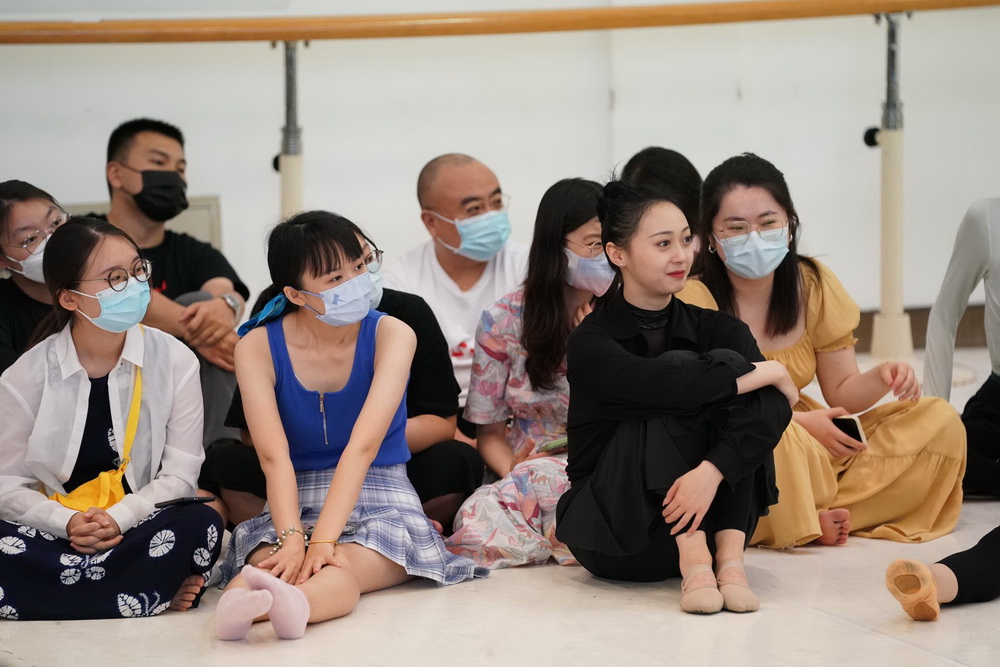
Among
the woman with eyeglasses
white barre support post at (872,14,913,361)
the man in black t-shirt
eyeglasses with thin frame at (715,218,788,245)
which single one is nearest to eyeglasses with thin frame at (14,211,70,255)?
the woman with eyeglasses

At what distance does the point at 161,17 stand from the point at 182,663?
297cm

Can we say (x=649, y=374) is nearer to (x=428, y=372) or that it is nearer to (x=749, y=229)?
(x=749, y=229)

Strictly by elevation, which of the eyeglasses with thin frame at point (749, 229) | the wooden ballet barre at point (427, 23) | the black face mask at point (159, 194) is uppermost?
the wooden ballet barre at point (427, 23)

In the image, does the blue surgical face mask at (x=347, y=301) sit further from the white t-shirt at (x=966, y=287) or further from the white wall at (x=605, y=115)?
the white wall at (x=605, y=115)

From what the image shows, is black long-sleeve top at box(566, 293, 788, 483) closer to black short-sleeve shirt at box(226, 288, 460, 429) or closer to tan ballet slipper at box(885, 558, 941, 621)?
tan ballet slipper at box(885, 558, 941, 621)

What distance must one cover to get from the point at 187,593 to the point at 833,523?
4.06 feet

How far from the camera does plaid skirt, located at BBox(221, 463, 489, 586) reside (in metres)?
2.20

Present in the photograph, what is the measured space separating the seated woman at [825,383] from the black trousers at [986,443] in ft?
0.75

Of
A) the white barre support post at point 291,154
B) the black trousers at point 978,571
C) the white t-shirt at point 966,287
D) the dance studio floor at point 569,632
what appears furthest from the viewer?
the white barre support post at point 291,154

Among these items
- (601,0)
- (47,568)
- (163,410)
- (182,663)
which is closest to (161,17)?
(601,0)

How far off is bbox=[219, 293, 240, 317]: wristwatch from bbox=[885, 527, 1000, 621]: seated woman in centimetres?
177

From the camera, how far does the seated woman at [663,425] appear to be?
2.07 meters

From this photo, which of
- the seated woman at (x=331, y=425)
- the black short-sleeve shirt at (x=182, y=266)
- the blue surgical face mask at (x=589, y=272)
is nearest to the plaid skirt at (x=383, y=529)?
the seated woman at (x=331, y=425)

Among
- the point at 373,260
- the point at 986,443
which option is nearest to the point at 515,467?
the point at 373,260
